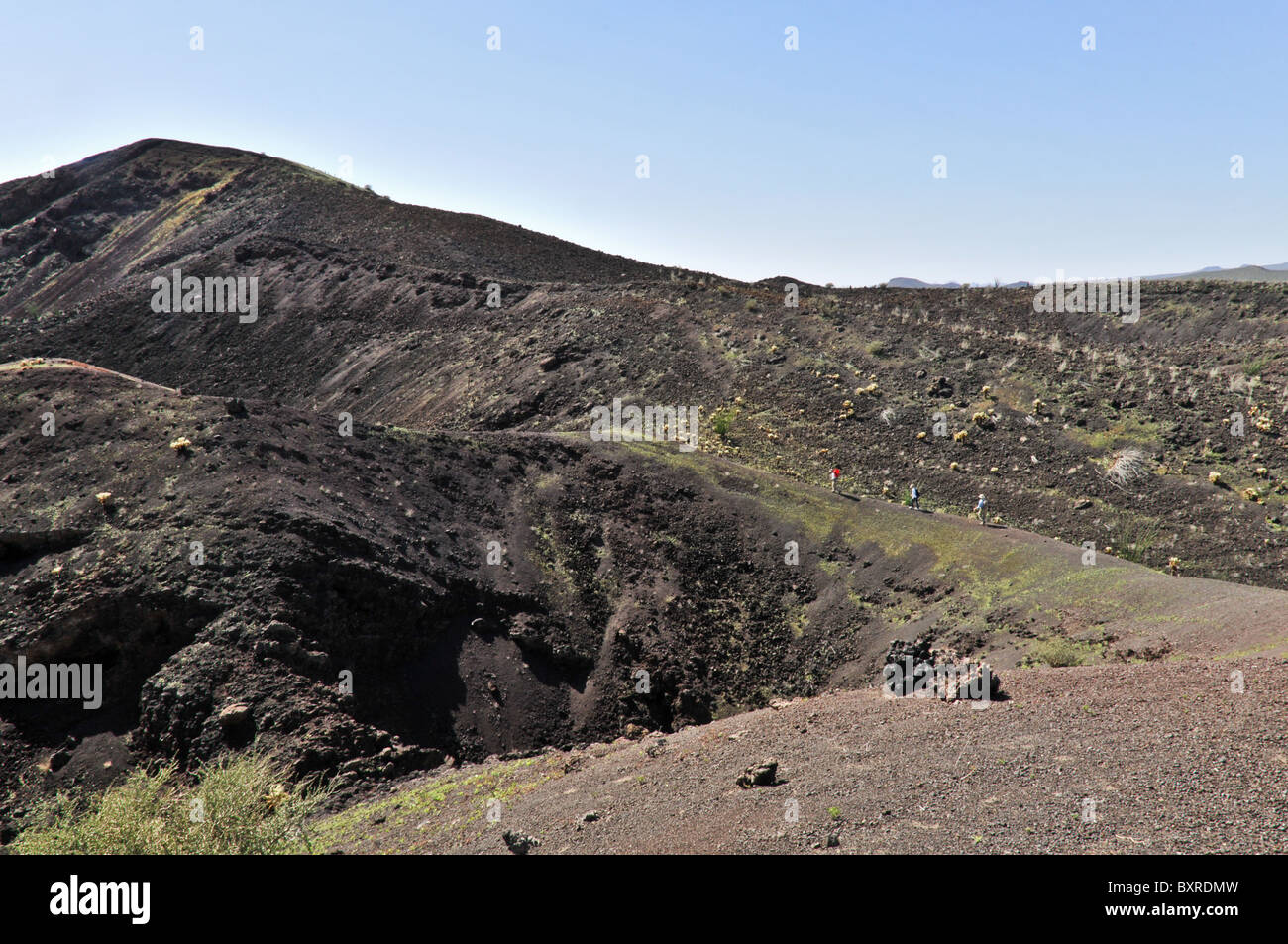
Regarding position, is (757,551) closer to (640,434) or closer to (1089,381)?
(640,434)

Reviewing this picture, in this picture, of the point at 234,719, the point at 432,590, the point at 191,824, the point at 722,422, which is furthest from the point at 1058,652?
the point at 722,422

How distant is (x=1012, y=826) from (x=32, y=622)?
17326 millimetres

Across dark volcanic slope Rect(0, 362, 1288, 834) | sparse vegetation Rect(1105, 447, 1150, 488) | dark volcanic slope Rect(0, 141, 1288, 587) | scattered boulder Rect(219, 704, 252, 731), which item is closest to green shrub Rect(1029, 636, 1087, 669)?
dark volcanic slope Rect(0, 362, 1288, 834)

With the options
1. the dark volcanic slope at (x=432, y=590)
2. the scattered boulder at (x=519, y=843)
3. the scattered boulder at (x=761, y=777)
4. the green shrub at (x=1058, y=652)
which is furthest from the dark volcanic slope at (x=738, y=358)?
the scattered boulder at (x=519, y=843)

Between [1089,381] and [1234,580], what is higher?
[1089,381]

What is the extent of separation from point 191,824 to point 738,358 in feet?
99.4

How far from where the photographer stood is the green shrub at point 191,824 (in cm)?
1018

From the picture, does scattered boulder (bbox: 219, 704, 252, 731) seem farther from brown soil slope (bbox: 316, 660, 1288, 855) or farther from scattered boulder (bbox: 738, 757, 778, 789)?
scattered boulder (bbox: 738, 757, 778, 789)

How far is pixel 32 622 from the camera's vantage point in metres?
16.7

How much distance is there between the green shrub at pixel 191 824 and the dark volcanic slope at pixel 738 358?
2109 cm

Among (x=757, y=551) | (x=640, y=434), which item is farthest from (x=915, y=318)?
(x=757, y=551)

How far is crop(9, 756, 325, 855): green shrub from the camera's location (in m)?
10.2

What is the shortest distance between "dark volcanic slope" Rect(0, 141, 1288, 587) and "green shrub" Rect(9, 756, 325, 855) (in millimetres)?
21088
